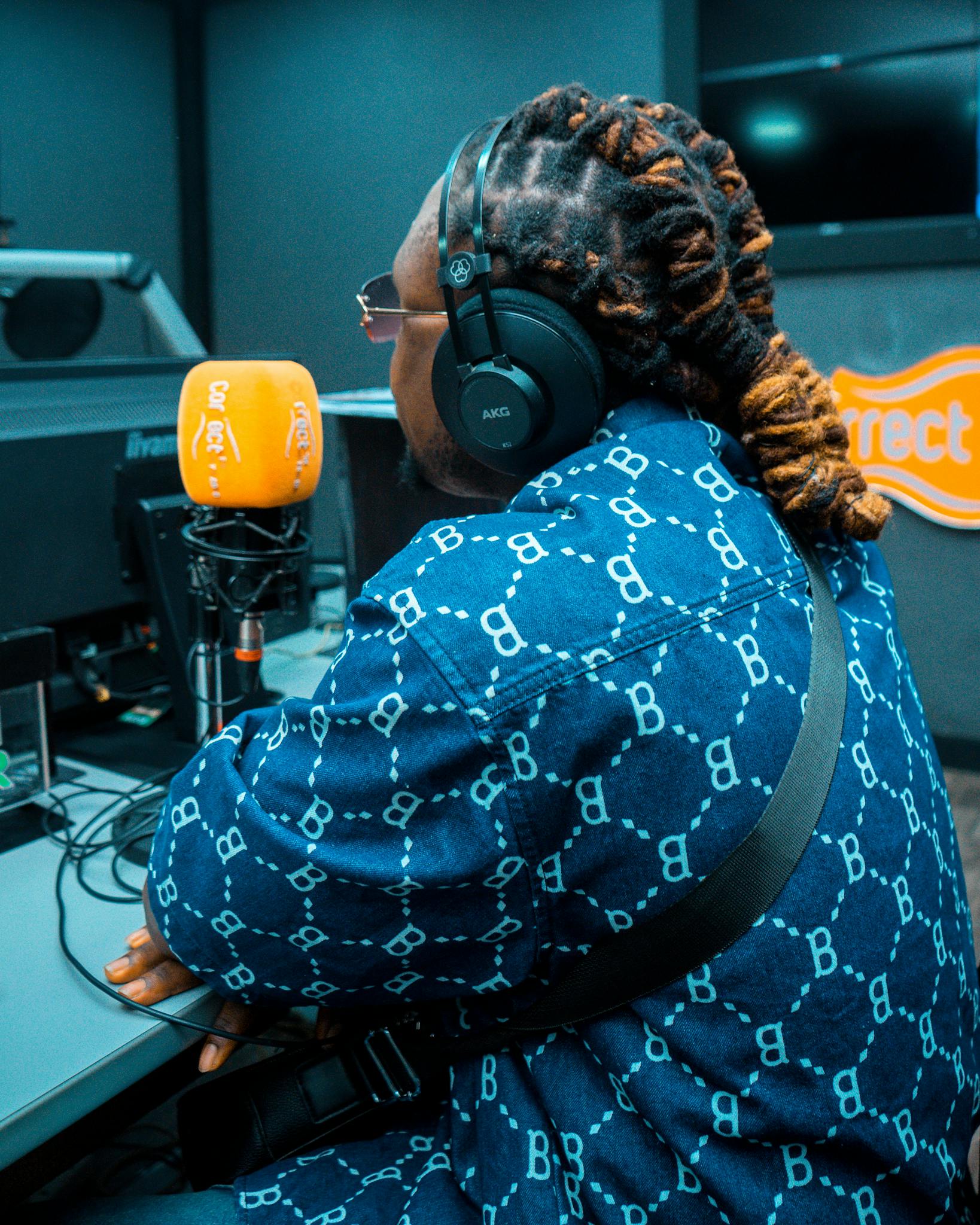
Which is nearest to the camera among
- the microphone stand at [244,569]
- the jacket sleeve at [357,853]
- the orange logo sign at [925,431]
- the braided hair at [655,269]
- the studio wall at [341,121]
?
the jacket sleeve at [357,853]

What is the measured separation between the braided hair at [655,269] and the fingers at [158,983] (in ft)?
1.79

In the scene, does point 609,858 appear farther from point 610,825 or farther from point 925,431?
point 925,431

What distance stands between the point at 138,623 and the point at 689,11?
2.37 m

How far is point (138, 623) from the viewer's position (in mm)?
1310

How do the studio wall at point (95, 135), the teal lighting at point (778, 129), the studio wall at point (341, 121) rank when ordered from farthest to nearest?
the studio wall at point (95, 135) → the studio wall at point (341, 121) → the teal lighting at point (778, 129)

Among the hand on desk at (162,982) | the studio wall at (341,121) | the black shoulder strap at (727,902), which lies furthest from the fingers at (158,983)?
the studio wall at (341,121)

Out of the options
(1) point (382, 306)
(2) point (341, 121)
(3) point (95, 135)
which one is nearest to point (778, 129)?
(2) point (341, 121)

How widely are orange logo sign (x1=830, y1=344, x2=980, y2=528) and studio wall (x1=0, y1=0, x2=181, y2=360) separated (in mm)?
2103

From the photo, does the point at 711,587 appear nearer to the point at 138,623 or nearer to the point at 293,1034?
the point at 293,1034

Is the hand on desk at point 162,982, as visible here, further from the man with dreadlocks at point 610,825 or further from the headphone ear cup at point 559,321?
the headphone ear cup at point 559,321

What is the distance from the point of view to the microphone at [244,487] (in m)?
0.89

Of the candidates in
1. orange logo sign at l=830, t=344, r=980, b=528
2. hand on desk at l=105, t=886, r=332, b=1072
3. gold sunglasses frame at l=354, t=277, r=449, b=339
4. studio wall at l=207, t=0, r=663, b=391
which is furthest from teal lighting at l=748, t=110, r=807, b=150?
hand on desk at l=105, t=886, r=332, b=1072

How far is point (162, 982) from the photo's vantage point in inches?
29.4

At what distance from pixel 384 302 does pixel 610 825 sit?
0.53 meters
